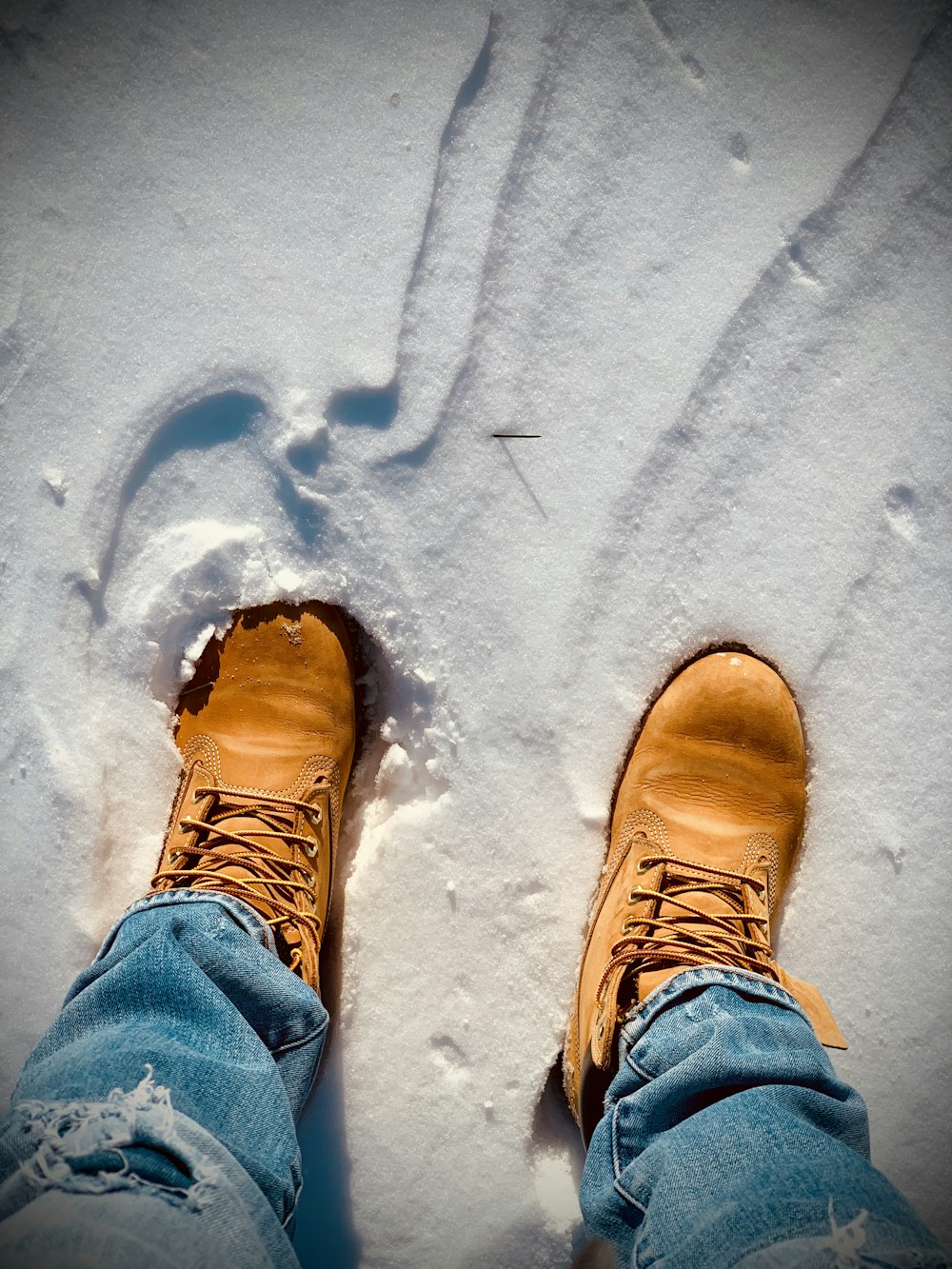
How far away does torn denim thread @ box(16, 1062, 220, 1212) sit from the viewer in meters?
0.80

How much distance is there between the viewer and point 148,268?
51.6 inches

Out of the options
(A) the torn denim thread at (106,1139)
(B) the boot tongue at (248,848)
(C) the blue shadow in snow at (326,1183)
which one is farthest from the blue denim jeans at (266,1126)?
(C) the blue shadow in snow at (326,1183)

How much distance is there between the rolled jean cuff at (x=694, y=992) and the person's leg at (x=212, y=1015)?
452 millimetres

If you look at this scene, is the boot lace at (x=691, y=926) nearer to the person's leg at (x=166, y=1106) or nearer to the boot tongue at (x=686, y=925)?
the boot tongue at (x=686, y=925)

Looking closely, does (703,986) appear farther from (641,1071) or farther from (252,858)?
(252,858)

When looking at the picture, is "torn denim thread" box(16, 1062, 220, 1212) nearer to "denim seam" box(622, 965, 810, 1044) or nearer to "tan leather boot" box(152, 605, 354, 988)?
"tan leather boot" box(152, 605, 354, 988)

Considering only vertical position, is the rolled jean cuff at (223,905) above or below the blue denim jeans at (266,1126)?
below

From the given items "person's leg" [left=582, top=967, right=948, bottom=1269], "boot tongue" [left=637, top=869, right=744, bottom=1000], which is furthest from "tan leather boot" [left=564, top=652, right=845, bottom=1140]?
"person's leg" [left=582, top=967, right=948, bottom=1269]

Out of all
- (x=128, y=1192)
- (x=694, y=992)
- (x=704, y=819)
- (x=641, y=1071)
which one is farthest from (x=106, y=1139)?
(x=704, y=819)

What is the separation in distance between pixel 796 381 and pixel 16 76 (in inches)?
53.0

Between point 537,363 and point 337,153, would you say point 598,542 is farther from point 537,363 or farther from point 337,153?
point 337,153

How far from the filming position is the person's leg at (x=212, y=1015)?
792 mm

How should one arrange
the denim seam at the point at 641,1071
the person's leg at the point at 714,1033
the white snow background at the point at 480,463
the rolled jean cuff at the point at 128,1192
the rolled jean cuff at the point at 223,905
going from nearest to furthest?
the rolled jean cuff at the point at 128,1192
the person's leg at the point at 714,1033
the denim seam at the point at 641,1071
the rolled jean cuff at the point at 223,905
the white snow background at the point at 480,463

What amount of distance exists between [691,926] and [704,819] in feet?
0.62
